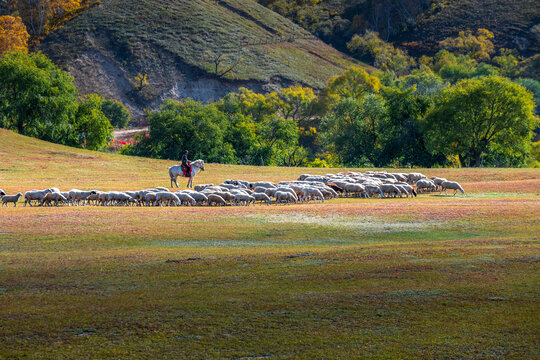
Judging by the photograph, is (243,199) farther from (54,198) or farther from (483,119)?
(483,119)

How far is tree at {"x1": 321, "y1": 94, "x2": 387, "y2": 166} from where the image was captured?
90062mm

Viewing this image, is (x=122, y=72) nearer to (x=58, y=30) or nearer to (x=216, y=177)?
(x=58, y=30)

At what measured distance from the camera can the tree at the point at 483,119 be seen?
2943 inches

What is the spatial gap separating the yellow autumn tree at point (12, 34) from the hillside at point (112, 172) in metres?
85.4

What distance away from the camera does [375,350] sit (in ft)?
32.8

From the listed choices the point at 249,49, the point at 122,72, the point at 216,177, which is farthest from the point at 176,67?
the point at 216,177

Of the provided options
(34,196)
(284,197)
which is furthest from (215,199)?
(34,196)

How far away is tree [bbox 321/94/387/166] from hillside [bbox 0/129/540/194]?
26314 millimetres

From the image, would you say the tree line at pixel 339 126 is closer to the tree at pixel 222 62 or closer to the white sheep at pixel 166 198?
the white sheep at pixel 166 198

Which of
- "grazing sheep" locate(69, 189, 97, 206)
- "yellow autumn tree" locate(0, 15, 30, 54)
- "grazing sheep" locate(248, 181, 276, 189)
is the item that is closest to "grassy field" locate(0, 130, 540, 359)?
"grazing sheep" locate(69, 189, 97, 206)

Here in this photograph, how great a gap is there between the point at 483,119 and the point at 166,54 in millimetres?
106010

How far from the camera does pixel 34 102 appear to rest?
84.1m

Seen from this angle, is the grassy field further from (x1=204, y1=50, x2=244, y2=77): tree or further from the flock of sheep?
(x1=204, y1=50, x2=244, y2=77): tree

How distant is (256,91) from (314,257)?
493 feet
